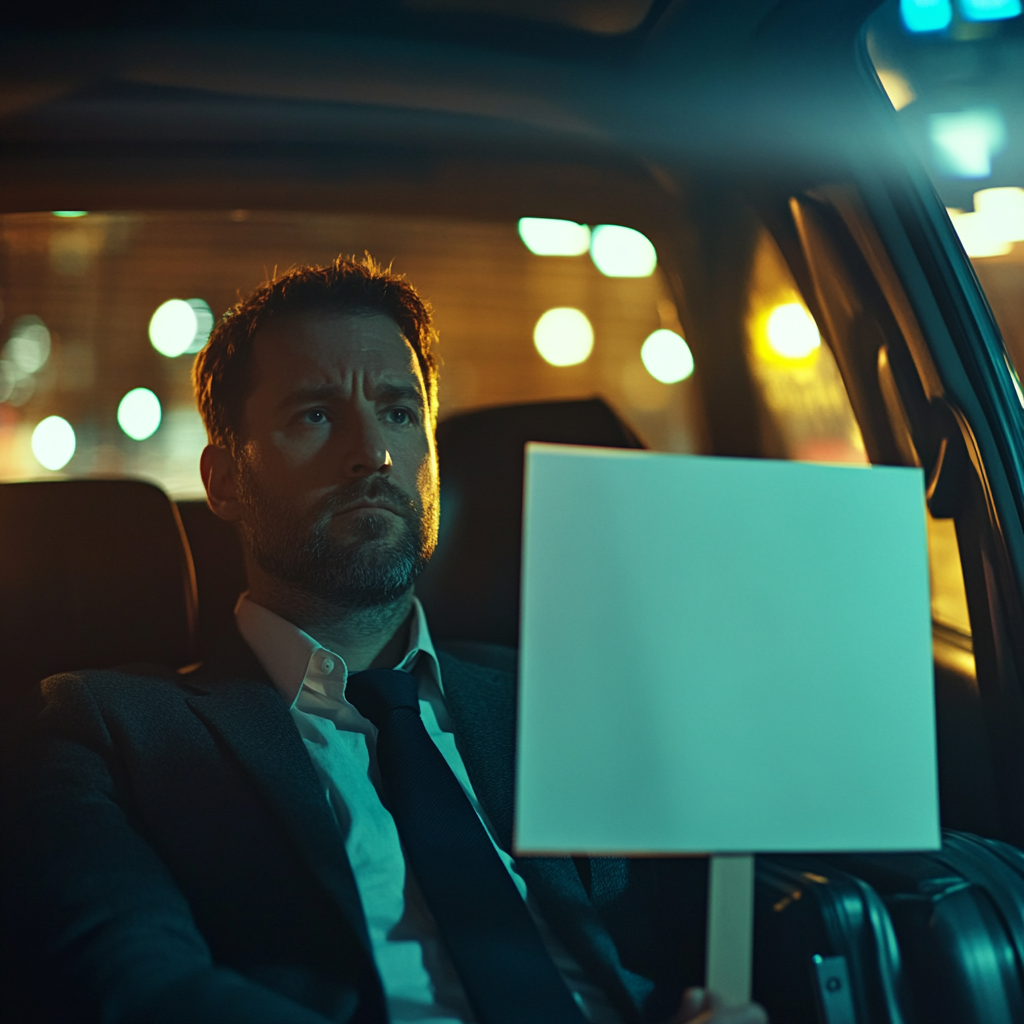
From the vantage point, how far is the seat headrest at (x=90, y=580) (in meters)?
1.29

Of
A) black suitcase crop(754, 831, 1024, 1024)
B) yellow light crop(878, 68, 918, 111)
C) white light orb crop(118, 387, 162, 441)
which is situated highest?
yellow light crop(878, 68, 918, 111)

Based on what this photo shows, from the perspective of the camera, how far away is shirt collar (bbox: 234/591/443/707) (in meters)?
1.25

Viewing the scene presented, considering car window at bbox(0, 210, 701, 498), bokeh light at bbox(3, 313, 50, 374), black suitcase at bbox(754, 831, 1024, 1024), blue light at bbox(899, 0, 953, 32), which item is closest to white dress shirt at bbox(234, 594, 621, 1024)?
black suitcase at bbox(754, 831, 1024, 1024)

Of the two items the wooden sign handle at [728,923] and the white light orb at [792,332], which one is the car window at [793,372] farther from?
the wooden sign handle at [728,923]

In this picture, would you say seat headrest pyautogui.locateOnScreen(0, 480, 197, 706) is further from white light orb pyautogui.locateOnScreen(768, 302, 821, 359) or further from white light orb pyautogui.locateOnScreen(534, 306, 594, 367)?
white light orb pyautogui.locateOnScreen(534, 306, 594, 367)

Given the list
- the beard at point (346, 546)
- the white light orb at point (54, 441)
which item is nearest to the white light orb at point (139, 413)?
the white light orb at point (54, 441)

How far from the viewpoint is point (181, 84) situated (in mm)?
1306

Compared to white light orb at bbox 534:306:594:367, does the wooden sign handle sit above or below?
below

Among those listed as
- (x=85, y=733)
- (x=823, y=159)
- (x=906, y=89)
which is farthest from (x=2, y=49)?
(x=906, y=89)

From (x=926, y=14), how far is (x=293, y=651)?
1308 mm

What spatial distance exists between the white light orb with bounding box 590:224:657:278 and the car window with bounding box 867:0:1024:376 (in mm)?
550

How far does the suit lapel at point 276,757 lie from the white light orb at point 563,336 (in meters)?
1.70

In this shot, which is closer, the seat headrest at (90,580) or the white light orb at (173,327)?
the seat headrest at (90,580)

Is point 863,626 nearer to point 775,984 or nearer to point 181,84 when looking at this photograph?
point 775,984
